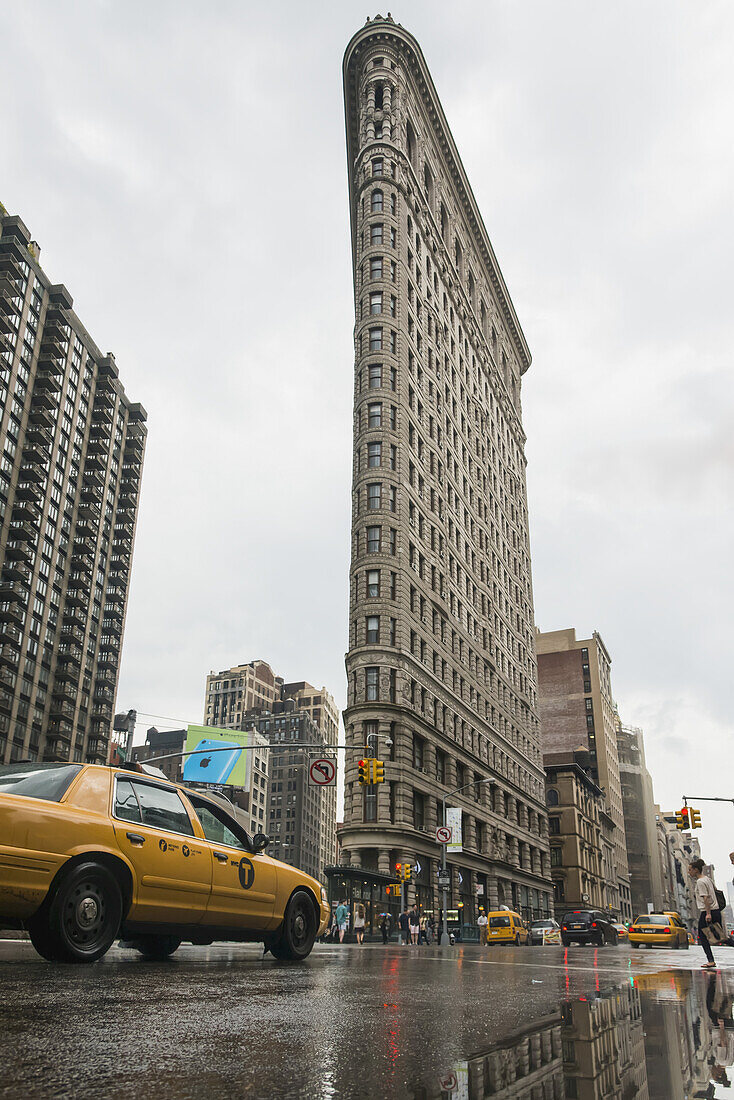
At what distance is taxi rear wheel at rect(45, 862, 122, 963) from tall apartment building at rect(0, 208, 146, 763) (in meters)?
77.6

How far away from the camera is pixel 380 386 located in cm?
6038

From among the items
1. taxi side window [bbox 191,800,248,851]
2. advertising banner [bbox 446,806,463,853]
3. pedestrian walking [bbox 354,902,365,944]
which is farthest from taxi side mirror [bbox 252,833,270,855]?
advertising banner [bbox 446,806,463,853]

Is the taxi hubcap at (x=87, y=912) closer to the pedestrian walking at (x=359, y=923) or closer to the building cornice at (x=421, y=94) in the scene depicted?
the pedestrian walking at (x=359, y=923)

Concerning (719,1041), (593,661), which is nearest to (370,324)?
(719,1041)

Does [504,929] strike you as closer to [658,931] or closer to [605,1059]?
[658,931]

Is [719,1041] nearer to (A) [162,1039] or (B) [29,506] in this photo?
(A) [162,1039]

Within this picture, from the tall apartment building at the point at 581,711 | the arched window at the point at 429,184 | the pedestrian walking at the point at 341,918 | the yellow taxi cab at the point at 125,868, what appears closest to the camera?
the yellow taxi cab at the point at 125,868

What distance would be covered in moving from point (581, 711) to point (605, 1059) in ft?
399

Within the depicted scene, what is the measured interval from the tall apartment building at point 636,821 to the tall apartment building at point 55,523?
79.8m

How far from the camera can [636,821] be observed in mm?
135625

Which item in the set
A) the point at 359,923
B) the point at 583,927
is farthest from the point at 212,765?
the point at 583,927

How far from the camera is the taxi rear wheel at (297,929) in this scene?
952 centimetres

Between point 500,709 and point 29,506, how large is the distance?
50.1 m

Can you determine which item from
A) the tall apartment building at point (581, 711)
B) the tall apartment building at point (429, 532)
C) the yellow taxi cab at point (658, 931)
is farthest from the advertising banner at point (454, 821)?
the tall apartment building at point (581, 711)
